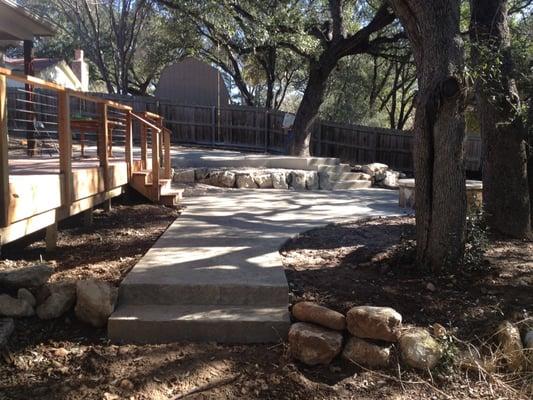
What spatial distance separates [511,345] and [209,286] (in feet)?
7.39

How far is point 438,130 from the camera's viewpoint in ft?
15.4

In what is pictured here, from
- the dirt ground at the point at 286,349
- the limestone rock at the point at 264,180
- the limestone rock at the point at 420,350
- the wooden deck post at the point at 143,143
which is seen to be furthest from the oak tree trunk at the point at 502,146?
the limestone rock at the point at 264,180

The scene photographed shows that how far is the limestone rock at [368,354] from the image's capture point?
3543 mm

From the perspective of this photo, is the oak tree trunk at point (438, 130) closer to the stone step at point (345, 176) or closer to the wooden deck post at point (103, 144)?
the wooden deck post at point (103, 144)

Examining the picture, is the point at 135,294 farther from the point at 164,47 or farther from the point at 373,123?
the point at 373,123

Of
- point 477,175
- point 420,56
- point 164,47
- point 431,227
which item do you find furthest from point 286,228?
point 164,47

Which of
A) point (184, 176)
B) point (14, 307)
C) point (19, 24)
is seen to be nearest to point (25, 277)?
point (14, 307)

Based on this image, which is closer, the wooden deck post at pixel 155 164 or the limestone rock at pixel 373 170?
the wooden deck post at pixel 155 164

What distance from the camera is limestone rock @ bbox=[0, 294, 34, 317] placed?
3879 millimetres

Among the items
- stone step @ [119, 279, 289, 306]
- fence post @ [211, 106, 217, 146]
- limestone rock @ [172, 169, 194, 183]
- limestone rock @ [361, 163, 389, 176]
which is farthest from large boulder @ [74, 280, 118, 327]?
fence post @ [211, 106, 217, 146]

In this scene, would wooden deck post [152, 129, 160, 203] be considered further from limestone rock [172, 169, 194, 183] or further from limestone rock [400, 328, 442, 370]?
limestone rock [400, 328, 442, 370]

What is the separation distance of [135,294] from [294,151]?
1157 centimetres

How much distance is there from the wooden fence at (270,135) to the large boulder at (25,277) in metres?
12.3

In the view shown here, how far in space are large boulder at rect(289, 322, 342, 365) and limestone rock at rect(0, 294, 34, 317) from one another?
201cm
